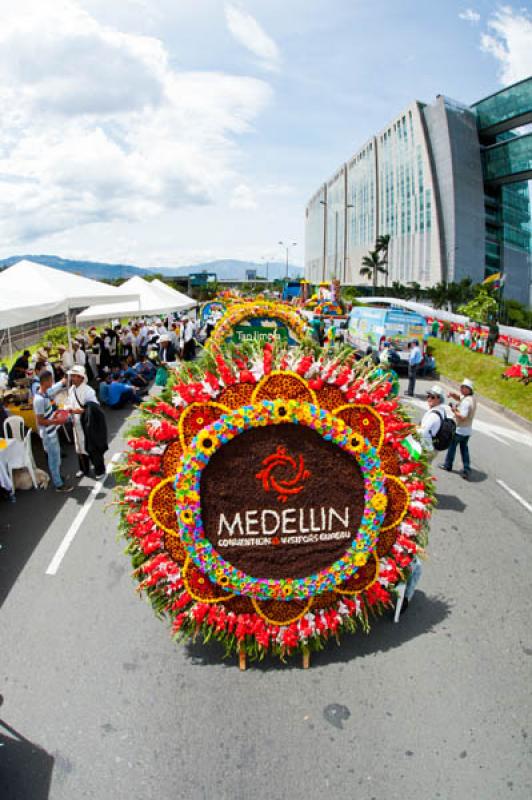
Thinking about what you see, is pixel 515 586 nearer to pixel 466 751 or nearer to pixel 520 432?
pixel 466 751

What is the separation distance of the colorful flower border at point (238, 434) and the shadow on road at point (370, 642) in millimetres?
814

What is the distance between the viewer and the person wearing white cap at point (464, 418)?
7.86 metres

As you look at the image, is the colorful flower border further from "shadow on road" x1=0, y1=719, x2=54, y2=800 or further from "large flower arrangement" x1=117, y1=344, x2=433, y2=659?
"shadow on road" x1=0, y1=719, x2=54, y2=800

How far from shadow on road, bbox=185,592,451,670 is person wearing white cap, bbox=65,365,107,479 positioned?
4.17 m

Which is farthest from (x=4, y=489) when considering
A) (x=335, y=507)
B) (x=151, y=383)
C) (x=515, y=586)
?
(x=151, y=383)

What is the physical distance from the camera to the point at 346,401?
3.57 m

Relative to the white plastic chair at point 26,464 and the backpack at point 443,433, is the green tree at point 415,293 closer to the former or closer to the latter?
the backpack at point 443,433

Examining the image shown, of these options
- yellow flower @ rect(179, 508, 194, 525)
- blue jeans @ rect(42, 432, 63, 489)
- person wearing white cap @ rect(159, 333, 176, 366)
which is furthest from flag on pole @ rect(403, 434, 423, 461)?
person wearing white cap @ rect(159, 333, 176, 366)

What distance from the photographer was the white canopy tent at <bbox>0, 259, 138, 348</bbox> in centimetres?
853

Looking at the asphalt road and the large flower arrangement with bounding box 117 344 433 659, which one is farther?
the large flower arrangement with bounding box 117 344 433 659

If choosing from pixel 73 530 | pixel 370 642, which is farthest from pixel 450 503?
pixel 73 530

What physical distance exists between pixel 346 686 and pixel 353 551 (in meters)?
1.15

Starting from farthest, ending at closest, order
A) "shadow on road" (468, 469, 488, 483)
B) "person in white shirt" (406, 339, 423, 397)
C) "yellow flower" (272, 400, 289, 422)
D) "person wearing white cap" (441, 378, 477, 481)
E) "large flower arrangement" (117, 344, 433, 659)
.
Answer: "person in white shirt" (406, 339, 423, 397) → "shadow on road" (468, 469, 488, 483) → "person wearing white cap" (441, 378, 477, 481) → "large flower arrangement" (117, 344, 433, 659) → "yellow flower" (272, 400, 289, 422)

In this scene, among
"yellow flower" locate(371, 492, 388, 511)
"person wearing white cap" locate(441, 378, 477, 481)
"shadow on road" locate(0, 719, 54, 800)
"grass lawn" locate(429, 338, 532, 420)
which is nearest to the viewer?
"shadow on road" locate(0, 719, 54, 800)
